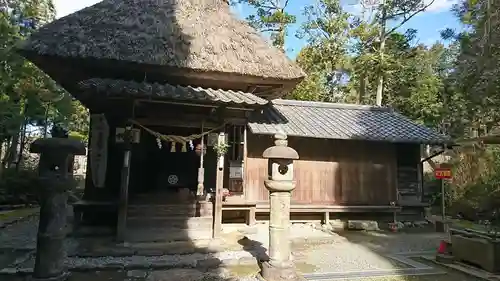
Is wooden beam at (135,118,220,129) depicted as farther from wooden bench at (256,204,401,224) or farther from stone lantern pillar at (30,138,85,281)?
wooden bench at (256,204,401,224)

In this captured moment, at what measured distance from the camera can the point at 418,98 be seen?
877 inches

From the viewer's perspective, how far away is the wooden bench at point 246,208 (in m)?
9.60

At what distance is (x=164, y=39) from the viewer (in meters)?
9.35

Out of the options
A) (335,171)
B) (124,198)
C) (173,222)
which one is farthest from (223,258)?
(335,171)

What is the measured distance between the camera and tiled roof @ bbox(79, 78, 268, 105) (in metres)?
7.49

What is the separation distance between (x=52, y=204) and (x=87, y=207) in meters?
3.57

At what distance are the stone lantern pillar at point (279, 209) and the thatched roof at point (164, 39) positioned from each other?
3.73m

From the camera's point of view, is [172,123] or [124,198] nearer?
[124,198]

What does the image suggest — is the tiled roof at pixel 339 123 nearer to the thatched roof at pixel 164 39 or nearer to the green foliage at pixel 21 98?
the thatched roof at pixel 164 39

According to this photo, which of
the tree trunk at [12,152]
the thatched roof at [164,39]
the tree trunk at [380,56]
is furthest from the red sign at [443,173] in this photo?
the tree trunk at [12,152]

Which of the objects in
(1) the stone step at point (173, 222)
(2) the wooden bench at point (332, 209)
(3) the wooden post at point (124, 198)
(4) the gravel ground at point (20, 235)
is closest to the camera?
(4) the gravel ground at point (20, 235)

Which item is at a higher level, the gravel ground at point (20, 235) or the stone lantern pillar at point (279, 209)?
the stone lantern pillar at point (279, 209)

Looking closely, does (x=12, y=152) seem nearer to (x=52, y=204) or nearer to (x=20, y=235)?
(x=20, y=235)

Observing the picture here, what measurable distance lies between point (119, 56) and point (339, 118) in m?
8.03
